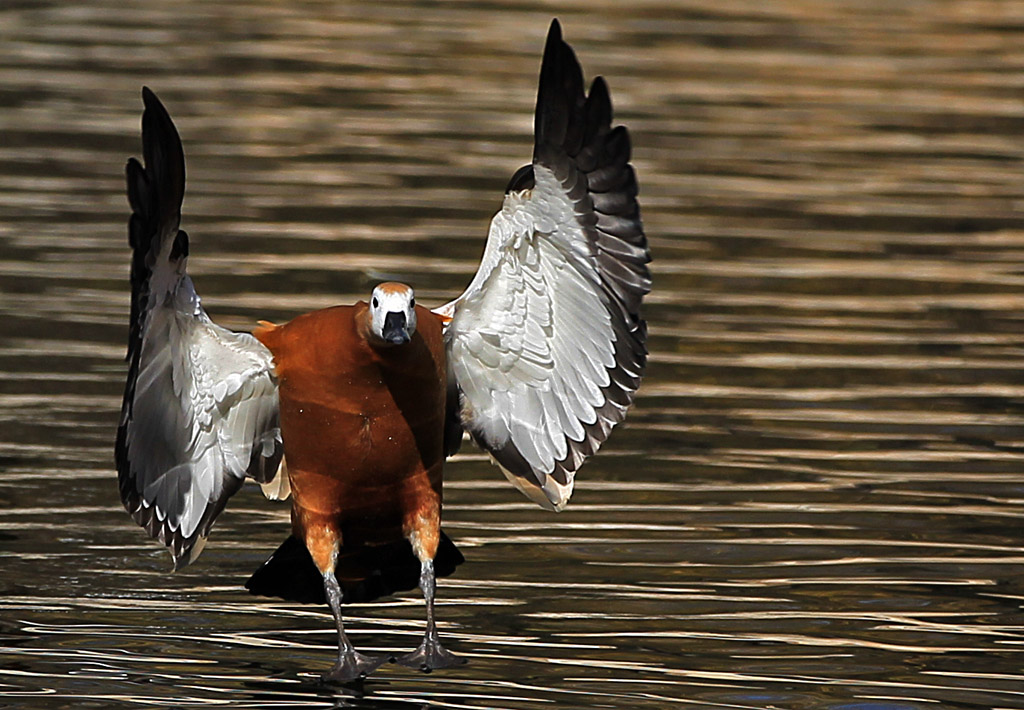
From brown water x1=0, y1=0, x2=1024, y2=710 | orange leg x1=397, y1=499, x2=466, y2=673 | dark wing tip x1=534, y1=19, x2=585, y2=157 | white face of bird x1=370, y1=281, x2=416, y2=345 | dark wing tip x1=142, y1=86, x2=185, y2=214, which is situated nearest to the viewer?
dark wing tip x1=142, y1=86, x2=185, y2=214

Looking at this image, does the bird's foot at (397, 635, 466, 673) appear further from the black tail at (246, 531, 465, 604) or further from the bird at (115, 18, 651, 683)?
the black tail at (246, 531, 465, 604)

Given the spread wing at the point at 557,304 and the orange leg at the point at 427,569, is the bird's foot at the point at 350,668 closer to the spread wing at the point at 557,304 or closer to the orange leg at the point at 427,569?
the orange leg at the point at 427,569

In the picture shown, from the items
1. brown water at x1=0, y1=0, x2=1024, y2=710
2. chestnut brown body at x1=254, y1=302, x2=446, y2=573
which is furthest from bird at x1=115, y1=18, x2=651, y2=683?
brown water at x1=0, y1=0, x2=1024, y2=710

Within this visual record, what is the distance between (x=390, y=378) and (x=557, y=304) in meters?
0.66

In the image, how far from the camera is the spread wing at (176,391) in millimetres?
6020

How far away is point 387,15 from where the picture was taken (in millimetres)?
20375

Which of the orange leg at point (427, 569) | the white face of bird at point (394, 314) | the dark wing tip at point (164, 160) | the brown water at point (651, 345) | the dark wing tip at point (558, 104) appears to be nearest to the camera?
the dark wing tip at point (164, 160)

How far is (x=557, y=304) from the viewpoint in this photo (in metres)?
6.72

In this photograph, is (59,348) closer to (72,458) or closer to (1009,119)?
(72,458)

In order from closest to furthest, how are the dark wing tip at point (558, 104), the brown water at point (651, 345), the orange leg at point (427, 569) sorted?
the dark wing tip at point (558, 104), the orange leg at point (427, 569), the brown water at point (651, 345)

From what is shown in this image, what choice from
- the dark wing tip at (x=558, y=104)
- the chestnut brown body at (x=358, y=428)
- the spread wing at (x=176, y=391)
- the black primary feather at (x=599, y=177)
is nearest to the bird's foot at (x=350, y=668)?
the chestnut brown body at (x=358, y=428)

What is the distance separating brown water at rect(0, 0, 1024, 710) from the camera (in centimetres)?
665

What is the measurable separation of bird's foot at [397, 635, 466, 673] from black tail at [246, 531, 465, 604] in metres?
0.39

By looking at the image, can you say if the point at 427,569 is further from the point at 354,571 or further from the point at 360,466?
the point at 360,466
